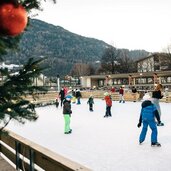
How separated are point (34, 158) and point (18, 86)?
2130 mm

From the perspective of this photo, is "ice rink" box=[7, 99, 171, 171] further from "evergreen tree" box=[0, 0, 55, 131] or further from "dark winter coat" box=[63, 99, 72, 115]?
"evergreen tree" box=[0, 0, 55, 131]

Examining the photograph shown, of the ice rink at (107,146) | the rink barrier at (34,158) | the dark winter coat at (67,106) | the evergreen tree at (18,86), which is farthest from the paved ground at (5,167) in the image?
the dark winter coat at (67,106)

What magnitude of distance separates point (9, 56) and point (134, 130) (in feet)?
29.7

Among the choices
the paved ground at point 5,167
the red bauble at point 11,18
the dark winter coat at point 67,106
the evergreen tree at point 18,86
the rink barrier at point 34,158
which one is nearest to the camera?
the red bauble at point 11,18

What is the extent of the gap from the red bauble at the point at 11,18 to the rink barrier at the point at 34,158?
1.23m

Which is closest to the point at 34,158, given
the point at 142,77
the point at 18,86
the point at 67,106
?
the point at 18,86

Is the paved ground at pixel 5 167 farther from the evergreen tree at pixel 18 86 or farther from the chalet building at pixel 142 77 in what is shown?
the chalet building at pixel 142 77

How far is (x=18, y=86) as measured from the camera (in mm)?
2014

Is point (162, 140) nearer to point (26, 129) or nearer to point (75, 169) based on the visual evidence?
point (26, 129)

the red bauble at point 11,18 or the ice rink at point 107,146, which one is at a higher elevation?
the red bauble at point 11,18

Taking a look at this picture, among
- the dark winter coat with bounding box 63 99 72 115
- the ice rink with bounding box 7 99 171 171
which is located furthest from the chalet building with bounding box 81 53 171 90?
the dark winter coat with bounding box 63 99 72 115

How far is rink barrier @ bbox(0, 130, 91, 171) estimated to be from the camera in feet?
10.0

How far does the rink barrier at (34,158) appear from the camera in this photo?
305cm

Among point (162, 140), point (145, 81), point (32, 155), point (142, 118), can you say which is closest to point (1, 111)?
point (32, 155)
